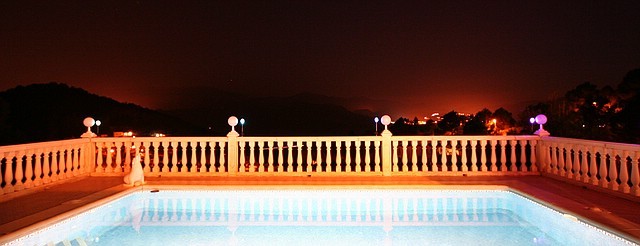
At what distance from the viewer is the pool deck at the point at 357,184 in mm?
4363

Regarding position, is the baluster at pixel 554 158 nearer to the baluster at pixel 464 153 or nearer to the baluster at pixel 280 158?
the baluster at pixel 464 153

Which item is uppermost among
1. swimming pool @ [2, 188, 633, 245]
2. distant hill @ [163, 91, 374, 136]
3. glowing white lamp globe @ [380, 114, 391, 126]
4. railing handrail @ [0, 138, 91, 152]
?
distant hill @ [163, 91, 374, 136]

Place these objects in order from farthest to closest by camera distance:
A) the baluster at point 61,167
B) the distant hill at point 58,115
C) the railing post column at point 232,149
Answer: the distant hill at point 58,115 → the railing post column at point 232,149 → the baluster at point 61,167

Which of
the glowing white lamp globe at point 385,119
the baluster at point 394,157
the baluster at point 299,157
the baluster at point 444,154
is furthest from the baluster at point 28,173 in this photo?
the baluster at point 444,154

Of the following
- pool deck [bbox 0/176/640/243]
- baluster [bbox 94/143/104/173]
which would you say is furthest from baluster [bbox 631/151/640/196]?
baluster [bbox 94/143/104/173]

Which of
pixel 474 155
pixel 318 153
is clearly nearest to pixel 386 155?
pixel 318 153

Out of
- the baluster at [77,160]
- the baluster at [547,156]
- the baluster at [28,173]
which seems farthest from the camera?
the baluster at [77,160]

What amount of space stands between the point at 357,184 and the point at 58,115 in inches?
1003

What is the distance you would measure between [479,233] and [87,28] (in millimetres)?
13871

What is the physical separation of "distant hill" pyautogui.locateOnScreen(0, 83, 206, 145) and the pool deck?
1832 cm

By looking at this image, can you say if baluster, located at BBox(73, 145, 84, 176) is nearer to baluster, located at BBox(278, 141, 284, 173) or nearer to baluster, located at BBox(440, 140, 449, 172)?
baluster, located at BBox(278, 141, 284, 173)

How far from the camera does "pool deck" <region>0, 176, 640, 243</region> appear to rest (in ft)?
A: 14.3

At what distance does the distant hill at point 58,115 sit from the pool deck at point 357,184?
721 inches

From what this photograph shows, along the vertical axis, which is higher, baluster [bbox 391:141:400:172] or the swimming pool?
baluster [bbox 391:141:400:172]
